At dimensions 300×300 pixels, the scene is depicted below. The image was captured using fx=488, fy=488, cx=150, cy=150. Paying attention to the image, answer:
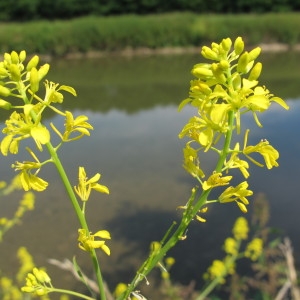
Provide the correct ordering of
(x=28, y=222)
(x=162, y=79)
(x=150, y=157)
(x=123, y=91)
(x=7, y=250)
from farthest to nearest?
(x=162, y=79), (x=123, y=91), (x=150, y=157), (x=28, y=222), (x=7, y=250)

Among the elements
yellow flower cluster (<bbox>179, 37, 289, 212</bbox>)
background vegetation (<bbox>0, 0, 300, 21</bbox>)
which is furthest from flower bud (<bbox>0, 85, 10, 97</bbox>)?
background vegetation (<bbox>0, 0, 300, 21</bbox>)

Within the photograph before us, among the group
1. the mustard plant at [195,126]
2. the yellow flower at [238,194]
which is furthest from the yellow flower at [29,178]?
the yellow flower at [238,194]

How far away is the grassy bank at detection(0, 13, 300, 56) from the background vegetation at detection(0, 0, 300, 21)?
239 inches

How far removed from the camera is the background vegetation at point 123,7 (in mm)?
24891

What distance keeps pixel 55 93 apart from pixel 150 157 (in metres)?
7.29

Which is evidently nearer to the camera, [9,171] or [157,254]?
[157,254]

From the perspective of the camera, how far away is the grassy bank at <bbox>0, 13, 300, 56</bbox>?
1833cm

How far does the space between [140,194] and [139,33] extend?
13.1m

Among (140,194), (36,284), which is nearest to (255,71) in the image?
(36,284)

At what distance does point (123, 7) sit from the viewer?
25938mm

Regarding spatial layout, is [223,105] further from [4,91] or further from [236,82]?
[4,91]

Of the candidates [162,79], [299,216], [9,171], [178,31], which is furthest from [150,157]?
[178,31]

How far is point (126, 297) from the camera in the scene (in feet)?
3.16

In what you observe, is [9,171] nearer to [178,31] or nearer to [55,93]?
[55,93]
